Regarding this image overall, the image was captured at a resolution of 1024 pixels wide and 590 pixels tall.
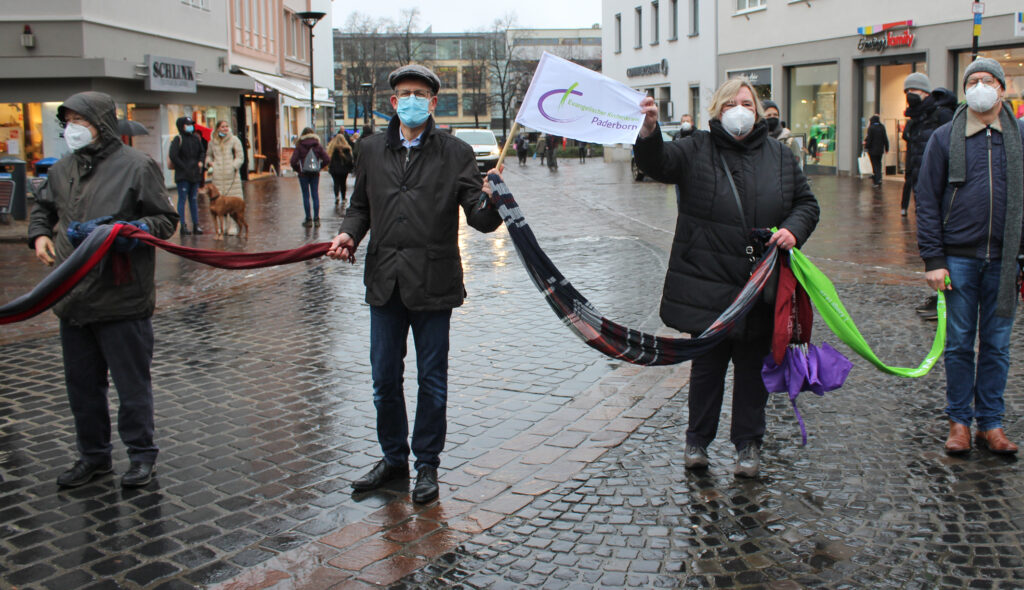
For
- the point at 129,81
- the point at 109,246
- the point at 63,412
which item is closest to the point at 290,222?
the point at 129,81

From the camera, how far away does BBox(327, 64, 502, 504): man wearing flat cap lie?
185 inches

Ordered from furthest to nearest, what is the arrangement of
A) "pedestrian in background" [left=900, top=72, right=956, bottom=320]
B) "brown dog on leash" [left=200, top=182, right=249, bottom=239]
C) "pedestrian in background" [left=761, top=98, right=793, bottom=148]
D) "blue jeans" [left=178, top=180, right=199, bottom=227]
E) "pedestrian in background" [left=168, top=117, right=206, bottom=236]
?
"blue jeans" [left=178, top=180, right=199, bottom=227] → "pedestrian in background" [left=168, top=117, right=206, bottom=236] → "brown dog on leash" [left=200, top=182, right=249, bottom=239] → "pedestrian in background" [left=900, top=72, right=956, bottom=320] → "pedestrian in background" [left=761, top=98, right=793, bottom=148]

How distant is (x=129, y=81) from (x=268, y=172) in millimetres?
14914

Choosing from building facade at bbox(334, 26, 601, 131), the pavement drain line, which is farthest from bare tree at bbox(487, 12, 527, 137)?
the pavement drain line

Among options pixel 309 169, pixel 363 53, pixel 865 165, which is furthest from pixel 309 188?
pixel 363 53

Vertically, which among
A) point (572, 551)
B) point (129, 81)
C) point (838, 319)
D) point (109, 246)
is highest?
point (129, 81)

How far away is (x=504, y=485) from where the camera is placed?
4965 millimetres

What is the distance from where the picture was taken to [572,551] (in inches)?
165

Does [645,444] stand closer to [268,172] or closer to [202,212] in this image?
[202,212]

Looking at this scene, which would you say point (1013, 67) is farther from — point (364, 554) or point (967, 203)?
point (364, 554)

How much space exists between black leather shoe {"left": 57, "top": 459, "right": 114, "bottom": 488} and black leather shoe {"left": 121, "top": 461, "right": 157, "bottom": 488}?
0.17 metres

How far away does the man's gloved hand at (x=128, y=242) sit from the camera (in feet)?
16.1

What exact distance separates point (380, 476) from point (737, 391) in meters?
1.89

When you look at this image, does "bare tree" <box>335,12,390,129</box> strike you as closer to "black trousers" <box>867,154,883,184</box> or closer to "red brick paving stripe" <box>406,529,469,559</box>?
"black trousers" <box>867,154,883,184</box>
